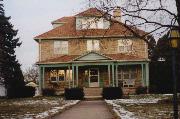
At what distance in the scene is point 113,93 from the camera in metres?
41.2

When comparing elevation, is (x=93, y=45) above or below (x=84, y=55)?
above

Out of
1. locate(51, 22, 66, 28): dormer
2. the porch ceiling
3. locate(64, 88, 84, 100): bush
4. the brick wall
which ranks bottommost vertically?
locate(64, 88, 84, 100): bush

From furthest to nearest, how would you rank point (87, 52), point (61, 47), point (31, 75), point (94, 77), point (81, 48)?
point (31, 75), point (61, 47), point (81, 48), point (94, 77), point (87, 52)

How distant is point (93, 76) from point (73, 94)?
8.75m

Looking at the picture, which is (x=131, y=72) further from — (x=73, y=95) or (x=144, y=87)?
(x=73, y=95)

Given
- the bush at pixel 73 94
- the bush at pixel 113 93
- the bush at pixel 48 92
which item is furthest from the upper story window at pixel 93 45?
the bush at pixel 73 94

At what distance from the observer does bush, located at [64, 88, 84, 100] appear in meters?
40.5

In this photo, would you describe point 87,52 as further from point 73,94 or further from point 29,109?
point 29,109

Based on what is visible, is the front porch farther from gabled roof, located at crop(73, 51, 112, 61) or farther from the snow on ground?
the snow on ground

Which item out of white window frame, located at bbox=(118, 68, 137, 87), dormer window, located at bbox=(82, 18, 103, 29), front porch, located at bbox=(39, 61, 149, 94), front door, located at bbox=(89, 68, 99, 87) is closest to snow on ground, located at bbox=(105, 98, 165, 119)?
dormer window, located at bbox=(82, 18, 103, 29)

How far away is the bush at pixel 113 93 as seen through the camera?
40969mm

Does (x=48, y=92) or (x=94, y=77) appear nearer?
(x=48, y=92)

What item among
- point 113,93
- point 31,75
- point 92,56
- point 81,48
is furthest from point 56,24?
point 31,75

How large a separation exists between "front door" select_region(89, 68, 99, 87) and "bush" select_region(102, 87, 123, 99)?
7.41m
